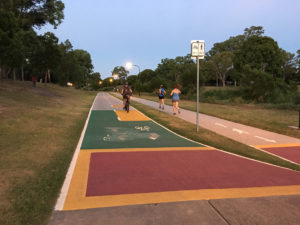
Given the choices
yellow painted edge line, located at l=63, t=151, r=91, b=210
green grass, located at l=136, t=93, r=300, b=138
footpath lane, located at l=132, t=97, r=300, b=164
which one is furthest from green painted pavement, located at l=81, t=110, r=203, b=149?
green grass, located at l=136, t=93, r=300, b=138

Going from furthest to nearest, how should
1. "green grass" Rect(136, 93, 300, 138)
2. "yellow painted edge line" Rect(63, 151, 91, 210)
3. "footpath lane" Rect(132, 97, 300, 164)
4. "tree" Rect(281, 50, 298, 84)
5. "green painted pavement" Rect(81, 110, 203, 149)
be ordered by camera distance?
"tree" Rect(281, 50, 298, 84) < "green grass" Rect(136, 93, 300, 138) < "green painted pavement" Rect(81, 110, 203, 149) < "footpath lane" Rect(132, 97, 300, 164) < "yellow painted edge line" Rect(63, 151, 91, 210)

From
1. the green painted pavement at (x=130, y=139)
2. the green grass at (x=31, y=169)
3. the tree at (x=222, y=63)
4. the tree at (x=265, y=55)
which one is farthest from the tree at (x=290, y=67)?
the green grass at (x=31, y=169)

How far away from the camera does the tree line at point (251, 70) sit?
112 feet

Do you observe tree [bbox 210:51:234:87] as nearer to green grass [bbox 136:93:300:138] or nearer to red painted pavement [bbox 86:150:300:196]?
green grass [bbox 136:93:300:138]

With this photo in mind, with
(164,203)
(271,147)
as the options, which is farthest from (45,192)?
(271,147)

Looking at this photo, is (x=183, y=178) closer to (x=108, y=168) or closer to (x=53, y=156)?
(x=108, y=168)

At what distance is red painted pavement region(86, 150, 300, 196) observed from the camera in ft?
14.8

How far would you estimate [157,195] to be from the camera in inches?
162

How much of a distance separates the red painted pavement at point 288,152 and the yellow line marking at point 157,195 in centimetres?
255

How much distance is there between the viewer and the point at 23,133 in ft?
29.5

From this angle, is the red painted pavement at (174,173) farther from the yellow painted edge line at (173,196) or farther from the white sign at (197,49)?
the white sign at (197,49)

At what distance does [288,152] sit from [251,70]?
32.0m

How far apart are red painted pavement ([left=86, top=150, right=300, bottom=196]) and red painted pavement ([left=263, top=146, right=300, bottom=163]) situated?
156 centimetres

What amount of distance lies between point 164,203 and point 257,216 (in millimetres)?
1374
